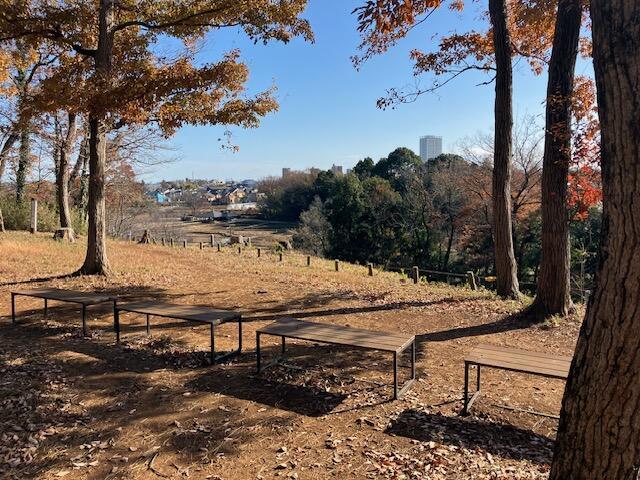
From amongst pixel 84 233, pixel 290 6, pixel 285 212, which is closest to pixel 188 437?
pixel 290 6

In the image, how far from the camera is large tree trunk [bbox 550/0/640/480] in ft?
7.11

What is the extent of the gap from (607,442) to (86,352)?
5842 millimetres

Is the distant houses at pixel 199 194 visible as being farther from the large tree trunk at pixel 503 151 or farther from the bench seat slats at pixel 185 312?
the bench seat slats at pixel 185 312

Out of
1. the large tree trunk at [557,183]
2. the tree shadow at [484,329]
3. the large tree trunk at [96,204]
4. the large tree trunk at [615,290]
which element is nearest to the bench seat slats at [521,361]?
the large tree trunk at [615,290]

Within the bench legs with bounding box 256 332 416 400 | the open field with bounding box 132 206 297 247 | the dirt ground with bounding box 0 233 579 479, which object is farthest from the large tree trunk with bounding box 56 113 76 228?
the open field with bounding box 132 206 297 247

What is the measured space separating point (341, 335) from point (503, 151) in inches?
241

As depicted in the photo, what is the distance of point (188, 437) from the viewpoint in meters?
3.99

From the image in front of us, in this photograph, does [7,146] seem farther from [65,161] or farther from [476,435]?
[476,435]

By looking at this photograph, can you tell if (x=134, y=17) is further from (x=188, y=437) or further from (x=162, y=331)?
(x=188, y=437)

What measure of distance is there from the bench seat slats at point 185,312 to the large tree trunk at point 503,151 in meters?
6.11

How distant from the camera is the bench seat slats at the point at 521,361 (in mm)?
4082

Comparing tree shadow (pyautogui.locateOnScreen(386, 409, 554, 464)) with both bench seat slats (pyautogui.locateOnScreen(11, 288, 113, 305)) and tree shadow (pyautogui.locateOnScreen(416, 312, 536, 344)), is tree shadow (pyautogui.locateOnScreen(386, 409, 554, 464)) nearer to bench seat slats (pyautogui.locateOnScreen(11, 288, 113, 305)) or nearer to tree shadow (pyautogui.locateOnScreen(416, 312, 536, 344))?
tree shadow (pyautogui.locateOnScreen(416, 312, 536, 344))

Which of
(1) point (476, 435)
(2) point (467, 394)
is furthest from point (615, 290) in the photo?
(2) point (467, 394)

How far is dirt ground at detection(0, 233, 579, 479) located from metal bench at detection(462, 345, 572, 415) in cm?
43
